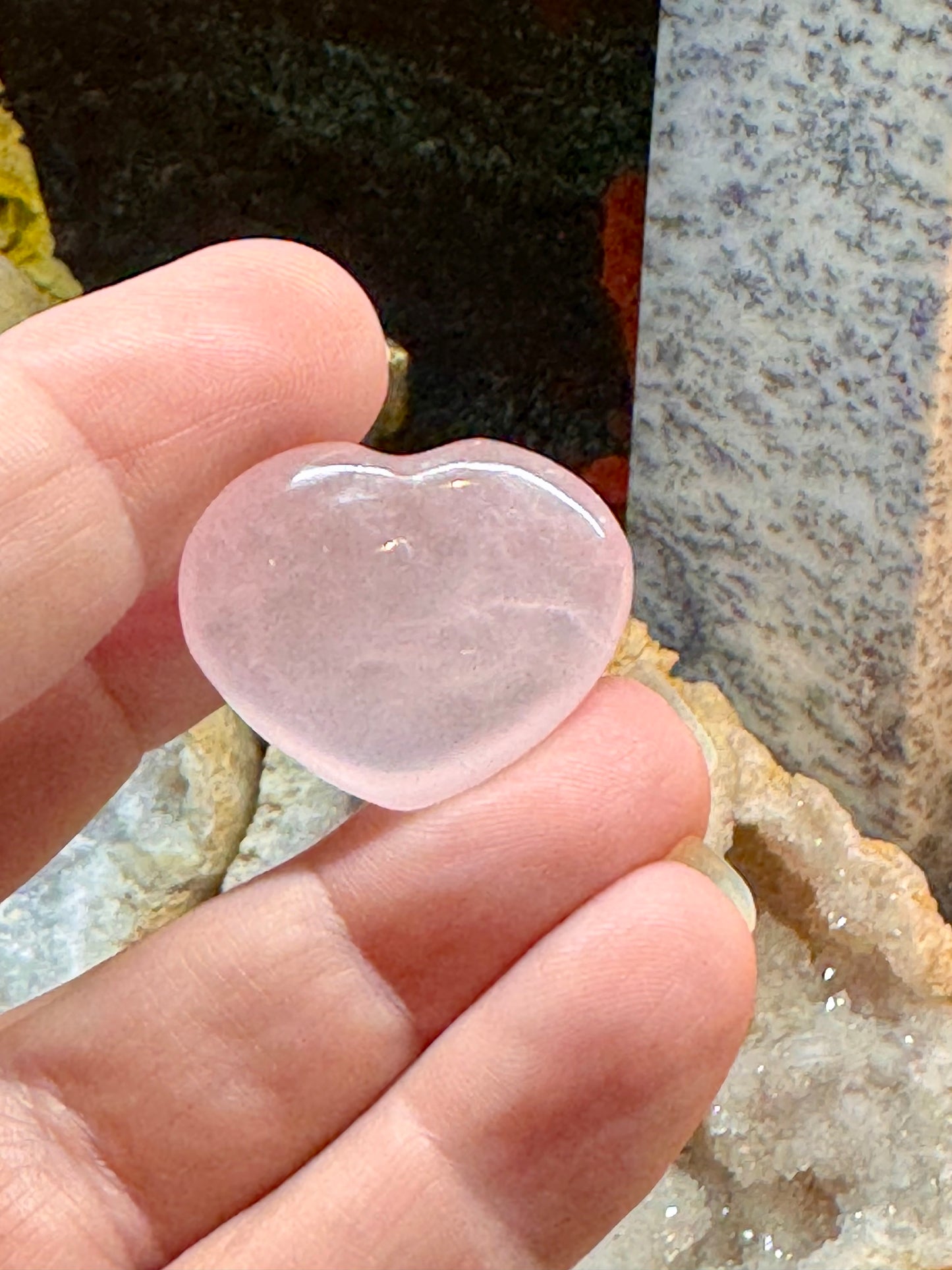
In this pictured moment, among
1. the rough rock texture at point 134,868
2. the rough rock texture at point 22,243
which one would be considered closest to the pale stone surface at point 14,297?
the rough rock texture at point 22,243

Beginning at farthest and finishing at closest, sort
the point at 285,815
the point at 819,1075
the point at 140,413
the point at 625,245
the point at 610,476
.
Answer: the point at 610,476 → the point at 625,245 → the point at 285,815 → the point at 819,1075 → the point at 140,413

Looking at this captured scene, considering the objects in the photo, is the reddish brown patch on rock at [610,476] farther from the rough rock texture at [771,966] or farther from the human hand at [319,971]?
the human hand at [319,971]

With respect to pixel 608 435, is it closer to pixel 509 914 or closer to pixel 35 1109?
pixel 509 914

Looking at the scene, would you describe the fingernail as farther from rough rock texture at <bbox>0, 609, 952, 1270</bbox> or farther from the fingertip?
rough rock texture at <bbox>0, 609, 952, 1270</bbox>

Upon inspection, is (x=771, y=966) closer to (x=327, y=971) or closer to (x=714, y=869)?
(x=714, y=869)

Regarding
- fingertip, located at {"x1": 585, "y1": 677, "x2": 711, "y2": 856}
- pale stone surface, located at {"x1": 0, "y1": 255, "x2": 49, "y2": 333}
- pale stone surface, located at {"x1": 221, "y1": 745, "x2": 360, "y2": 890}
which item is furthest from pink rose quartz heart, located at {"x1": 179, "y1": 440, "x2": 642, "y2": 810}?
pale stone surface, located at {"x1": 0, "y1": 255, "x2": 49, "y2": 333}

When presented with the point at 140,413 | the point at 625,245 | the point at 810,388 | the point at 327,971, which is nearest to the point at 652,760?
the point at 327,971
